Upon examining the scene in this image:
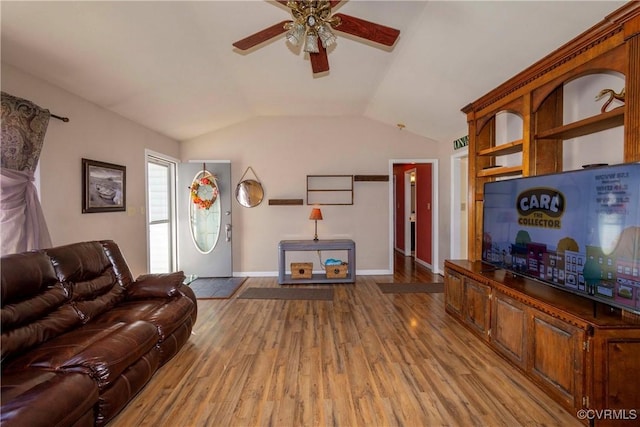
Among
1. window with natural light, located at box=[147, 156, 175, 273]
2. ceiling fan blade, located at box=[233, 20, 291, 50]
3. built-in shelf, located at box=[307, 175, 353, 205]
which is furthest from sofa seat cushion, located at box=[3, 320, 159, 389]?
built-in shelf, located at box=[307, 175, 353, 205]

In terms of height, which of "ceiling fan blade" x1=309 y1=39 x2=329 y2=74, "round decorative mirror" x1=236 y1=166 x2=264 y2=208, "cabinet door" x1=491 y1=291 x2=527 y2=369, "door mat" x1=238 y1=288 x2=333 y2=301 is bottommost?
"door mat" x1=238 y1=288 x2=333 y2=301

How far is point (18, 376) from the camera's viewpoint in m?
1.54

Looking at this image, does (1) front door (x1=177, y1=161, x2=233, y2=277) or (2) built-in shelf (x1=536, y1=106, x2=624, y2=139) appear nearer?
(2) built-in shelf (x1=536, y1=106, x2=624, y2=139)

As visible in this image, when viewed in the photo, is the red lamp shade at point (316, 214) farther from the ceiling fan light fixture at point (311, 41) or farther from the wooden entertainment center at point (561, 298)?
the ceiling fan light fixture at point (311, 41)

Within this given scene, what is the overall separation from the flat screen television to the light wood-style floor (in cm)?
83

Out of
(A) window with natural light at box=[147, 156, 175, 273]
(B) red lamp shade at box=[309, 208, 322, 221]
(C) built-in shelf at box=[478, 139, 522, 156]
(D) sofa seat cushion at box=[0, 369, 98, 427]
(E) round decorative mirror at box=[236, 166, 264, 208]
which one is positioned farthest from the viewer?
(E) round decorative mirror at box=[236, 166, 264, 208]

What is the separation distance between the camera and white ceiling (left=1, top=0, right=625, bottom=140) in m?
2.17

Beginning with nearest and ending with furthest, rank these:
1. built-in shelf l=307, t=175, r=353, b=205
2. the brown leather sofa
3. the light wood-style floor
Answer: the brown leather sofa < the light wood-style floor < built-in shelf l=307, t=175, r=353, b=205

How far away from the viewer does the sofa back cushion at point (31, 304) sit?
1.77 m

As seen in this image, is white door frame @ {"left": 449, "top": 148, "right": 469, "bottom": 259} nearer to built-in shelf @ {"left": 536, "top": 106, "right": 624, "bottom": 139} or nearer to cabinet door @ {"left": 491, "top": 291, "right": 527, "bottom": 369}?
built-in shelf @ {"left": 536, "top": 106, "right": 624, "bottom": 139}

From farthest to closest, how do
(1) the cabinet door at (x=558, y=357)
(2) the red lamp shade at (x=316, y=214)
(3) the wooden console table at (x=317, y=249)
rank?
(2) the red lamp shade at (x=316, y=214)
(3) the wooden console table at (x=317, y=249)
(1) the cabinet door at (x=558, y=357)

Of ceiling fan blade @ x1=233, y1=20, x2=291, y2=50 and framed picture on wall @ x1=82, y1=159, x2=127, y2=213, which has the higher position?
ceiling fan blade @ x1=233, y1=20, x2=291, y2=50

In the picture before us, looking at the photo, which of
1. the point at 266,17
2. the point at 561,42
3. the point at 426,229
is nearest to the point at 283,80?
the point at 266,17

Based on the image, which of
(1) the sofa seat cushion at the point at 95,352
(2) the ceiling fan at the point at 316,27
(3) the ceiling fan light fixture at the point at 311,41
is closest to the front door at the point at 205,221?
(1) the sofa seat cushion at the point at 95,352
